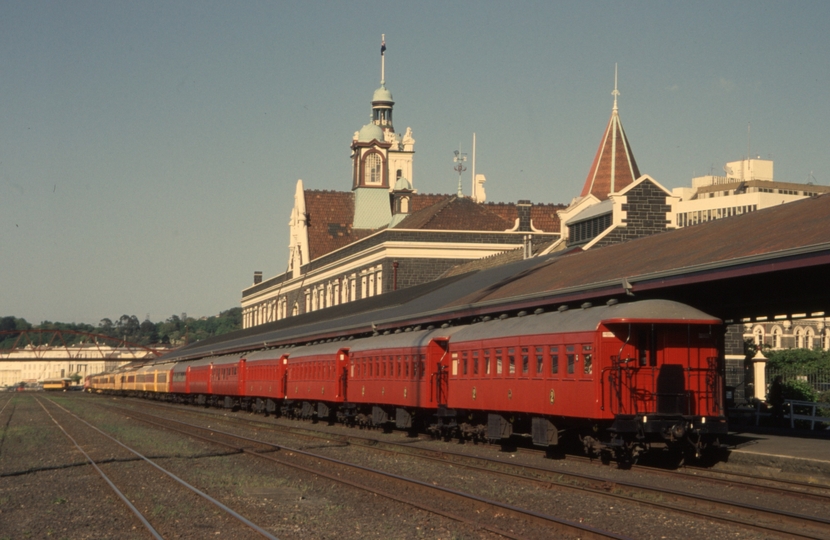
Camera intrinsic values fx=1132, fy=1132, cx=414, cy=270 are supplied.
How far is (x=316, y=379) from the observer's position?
4150 centimetres

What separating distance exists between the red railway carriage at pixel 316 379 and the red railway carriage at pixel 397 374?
90 cm

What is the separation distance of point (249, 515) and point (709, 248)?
35.3ft

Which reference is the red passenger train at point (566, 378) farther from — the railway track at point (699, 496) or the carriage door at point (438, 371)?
the railway track at point (699, 496)

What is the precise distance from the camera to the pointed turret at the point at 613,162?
8356 cm

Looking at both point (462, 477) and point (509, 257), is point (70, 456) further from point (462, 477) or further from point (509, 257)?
point (509, 257)

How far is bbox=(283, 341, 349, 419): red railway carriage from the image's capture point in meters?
38.7

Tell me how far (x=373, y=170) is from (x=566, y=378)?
8267 cm

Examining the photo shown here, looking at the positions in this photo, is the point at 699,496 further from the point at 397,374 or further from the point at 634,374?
the point at 397,374

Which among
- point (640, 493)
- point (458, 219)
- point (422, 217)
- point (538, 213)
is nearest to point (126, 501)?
point (640, 493)

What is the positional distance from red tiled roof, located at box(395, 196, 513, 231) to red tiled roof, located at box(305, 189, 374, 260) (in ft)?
59.4

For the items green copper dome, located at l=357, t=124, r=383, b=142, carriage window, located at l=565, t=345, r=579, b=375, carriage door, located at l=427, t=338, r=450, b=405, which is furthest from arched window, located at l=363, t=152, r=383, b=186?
carriage window, located at l=565, t=345, r=579, b=375

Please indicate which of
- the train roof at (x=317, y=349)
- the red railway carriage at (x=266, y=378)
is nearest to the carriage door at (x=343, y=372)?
the train roof at (x=317, y=349)

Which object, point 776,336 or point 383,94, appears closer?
point 776,336

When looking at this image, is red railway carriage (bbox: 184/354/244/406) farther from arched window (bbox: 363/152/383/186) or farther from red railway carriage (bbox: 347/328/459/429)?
arched window (bbox: 363/152/383/186)
